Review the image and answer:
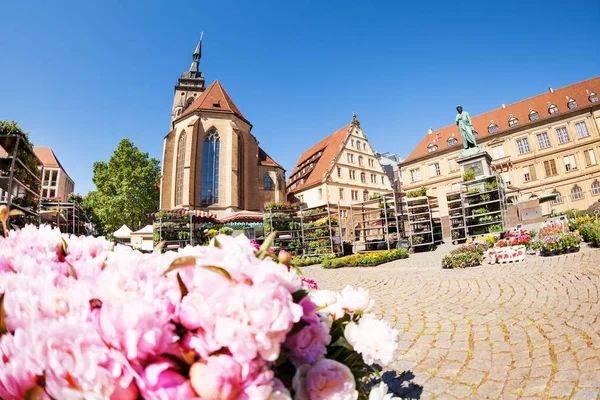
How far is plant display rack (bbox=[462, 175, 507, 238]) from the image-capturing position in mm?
14227

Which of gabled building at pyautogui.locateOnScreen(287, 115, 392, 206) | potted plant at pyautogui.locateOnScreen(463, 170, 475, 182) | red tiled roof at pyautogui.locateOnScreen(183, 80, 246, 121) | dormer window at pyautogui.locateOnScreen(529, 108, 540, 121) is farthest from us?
dormer window at pyautogui.locateOnScreen(529, 108, 540, 121)

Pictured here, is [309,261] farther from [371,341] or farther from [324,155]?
[324,155]

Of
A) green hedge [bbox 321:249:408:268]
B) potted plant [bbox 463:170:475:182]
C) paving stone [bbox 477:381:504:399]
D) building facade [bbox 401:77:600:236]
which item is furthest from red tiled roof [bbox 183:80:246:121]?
paving stone [bbox 477:381:504:399]

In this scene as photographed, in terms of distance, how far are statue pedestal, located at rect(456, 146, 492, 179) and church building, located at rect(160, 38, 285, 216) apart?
1973cm

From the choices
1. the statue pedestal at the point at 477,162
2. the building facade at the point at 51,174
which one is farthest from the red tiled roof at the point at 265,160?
the building facade at the point at 51,174

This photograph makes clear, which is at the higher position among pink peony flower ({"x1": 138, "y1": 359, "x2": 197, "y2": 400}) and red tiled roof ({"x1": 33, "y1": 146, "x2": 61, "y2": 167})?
red tiled roof ({"x1": 33, "y1": 146, "x2": 61, "y2": 167})

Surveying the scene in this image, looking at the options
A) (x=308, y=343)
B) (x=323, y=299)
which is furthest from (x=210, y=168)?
(x=308, y=343)

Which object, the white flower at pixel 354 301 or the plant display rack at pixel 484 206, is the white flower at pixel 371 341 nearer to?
the white flower at pixel 354 301

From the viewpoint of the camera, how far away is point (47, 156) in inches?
2195

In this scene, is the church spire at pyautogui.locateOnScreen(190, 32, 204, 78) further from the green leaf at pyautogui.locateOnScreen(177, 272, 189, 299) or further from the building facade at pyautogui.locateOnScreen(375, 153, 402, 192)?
the green leaf at pyautogui.locateOnScreen(177, 272, 189, 299)

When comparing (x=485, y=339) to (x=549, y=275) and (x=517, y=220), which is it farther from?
(x=517, y=220)

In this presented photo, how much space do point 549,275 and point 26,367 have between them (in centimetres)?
813

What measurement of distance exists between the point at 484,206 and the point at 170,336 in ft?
57.2

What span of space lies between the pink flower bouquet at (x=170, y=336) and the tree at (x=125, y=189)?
3287cm
